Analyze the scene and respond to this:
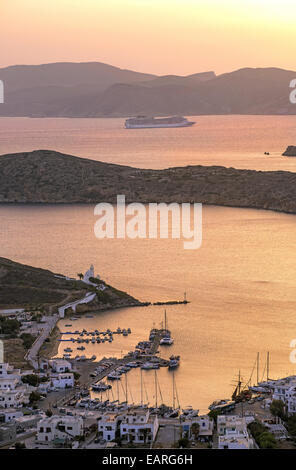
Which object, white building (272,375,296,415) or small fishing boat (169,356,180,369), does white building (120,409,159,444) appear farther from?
small fishing boat (169,356,180,369)

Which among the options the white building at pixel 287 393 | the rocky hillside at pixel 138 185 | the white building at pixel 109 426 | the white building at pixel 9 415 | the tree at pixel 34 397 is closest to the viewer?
the white building at pixel 109 426

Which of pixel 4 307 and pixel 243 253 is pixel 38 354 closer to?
pixel 4 307

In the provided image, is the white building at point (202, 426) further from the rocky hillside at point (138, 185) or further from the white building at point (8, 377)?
the rocky hillside at point (138, 185)

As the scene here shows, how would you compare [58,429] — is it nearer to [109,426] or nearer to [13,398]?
[109,426]

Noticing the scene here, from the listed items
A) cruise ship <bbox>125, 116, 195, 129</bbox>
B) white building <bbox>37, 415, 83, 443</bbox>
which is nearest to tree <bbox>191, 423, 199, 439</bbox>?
white building <bbox>37, 415, 83, 443</bbox>

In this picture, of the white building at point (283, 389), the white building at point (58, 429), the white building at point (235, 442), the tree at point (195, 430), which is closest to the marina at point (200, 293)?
→ the white building at point (283, 389)

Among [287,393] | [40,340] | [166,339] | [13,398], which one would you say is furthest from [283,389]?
[40,340]
